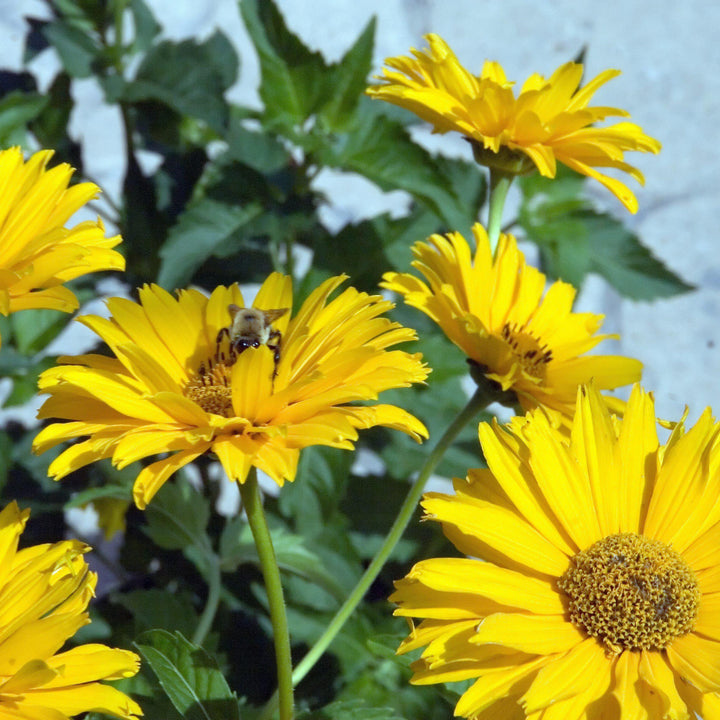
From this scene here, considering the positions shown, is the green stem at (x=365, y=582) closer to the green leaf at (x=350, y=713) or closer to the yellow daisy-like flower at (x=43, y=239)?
the green leaf at (x=350, y=713)

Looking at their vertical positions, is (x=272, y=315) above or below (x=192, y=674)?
above

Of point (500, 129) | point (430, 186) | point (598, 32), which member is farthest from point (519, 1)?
point (500, 129)

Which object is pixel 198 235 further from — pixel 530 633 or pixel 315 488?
pixel 530 633

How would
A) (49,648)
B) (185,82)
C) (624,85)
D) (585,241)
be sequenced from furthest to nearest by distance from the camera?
(624,85) < (585,241) < (185,82) < (49,648)

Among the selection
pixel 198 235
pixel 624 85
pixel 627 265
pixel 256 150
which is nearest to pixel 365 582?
pixel 198 235

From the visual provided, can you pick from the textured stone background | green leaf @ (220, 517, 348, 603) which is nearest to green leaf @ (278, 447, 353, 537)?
green leaf @ (220, 517, 348, 603)

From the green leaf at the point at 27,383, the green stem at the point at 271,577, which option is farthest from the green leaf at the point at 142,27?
the green stem at the point at 271,577

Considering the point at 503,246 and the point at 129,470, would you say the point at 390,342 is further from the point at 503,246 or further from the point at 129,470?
the point at 129,470
